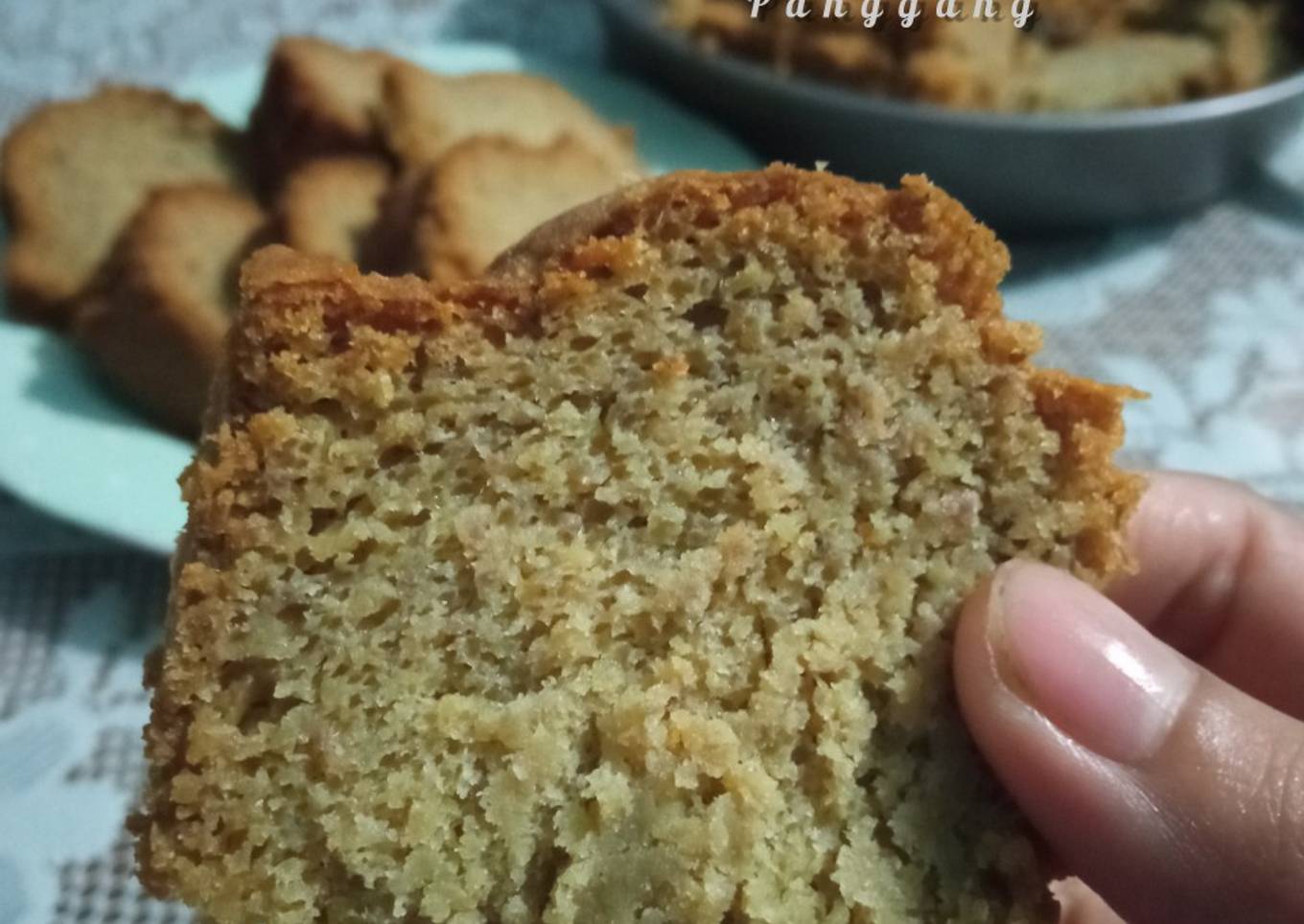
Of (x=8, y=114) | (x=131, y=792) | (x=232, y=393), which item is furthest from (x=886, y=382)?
(x=8, y=114)

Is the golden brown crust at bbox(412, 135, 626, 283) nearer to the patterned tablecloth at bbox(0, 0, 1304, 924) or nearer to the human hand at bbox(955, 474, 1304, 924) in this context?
the patterned tablecloth at bbox(0, 0, 1304, 924)

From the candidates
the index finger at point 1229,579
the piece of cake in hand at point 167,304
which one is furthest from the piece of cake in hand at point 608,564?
the piece of cake in hand at point 167,304

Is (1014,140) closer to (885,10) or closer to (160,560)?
(885,10)

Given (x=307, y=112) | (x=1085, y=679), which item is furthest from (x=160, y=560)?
(x=1085, y=679)

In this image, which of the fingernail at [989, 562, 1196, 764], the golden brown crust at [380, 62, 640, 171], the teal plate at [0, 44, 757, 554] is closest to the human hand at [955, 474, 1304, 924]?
the fingernail at [989, 562, 1196, 764]

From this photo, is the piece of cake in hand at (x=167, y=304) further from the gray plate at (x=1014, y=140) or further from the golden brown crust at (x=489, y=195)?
the gray plate at (x=1014, y=140)

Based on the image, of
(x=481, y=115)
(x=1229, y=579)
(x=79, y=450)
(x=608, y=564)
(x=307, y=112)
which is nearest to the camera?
(x=608, y=564)
